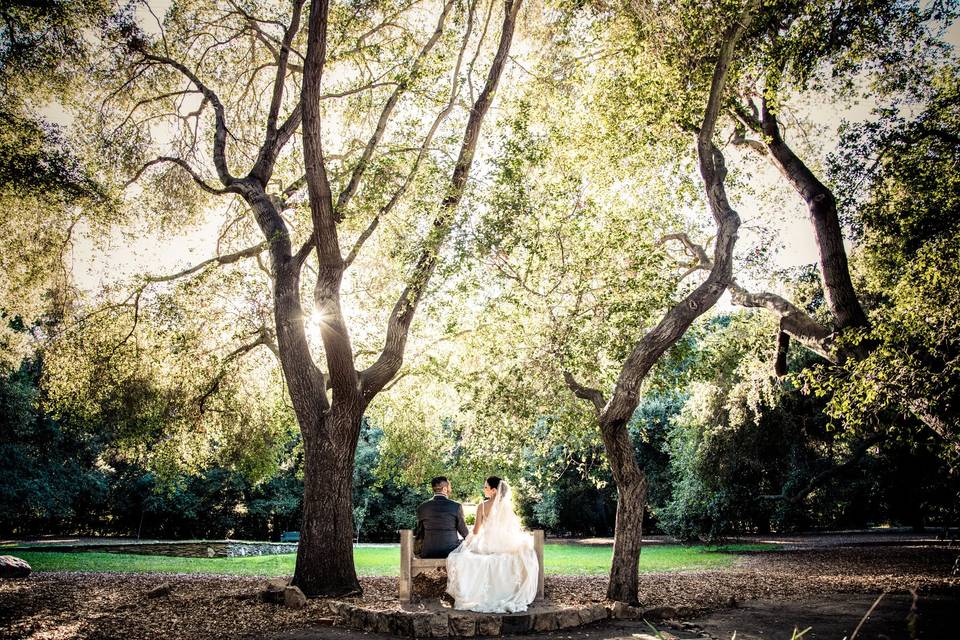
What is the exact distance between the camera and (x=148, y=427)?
13469 mm

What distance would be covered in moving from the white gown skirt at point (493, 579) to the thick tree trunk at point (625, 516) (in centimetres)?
141

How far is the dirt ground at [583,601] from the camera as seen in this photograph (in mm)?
7391

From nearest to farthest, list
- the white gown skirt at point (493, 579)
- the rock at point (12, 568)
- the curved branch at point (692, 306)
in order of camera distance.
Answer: the white gown skirt at point (493, 579)
the curved branch at point (692, 306)
the rock at point (12, 568)

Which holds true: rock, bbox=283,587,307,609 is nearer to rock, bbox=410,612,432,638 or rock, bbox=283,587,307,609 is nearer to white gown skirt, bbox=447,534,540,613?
white gown skirt, bbox=447,534,540,613

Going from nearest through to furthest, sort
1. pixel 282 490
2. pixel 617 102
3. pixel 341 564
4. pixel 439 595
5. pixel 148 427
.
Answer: pixel 439 595 → pixel 341 564 → pixel 617 102 → pixel 148 427 → pixel 282 490

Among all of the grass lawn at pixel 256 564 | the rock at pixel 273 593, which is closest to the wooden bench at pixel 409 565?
the rock at pixel 273 593

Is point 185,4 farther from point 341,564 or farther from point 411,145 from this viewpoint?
point 341,564

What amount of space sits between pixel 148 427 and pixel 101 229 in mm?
4292

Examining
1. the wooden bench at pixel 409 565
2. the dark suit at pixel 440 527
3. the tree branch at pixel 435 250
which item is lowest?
the wooden bench at pixel 409 565

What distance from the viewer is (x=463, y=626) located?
23.9 feet

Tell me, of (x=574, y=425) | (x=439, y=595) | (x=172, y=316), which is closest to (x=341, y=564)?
(x=439, y=595)

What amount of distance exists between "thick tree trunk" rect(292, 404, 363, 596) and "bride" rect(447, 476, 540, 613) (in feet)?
7.44

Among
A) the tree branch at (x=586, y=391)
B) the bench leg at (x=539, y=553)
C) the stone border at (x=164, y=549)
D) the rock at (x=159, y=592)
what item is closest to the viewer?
the bench leg at (x=539, y=553)

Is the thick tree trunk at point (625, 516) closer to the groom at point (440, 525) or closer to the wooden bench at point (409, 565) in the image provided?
the wooden bench at point (409, 565)
